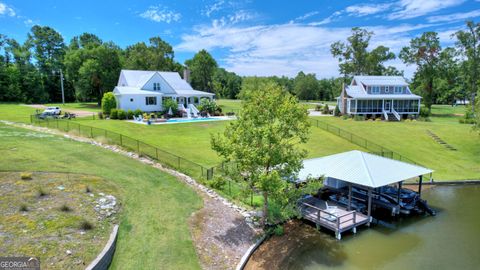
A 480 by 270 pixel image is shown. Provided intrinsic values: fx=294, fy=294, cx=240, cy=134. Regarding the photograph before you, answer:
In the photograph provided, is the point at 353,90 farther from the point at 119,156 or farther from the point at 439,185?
the point at 119,156

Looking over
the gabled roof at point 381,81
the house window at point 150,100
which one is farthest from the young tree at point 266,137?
the gabled roof at point 381,81

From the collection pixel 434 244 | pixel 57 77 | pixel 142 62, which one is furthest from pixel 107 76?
pixel 434 244

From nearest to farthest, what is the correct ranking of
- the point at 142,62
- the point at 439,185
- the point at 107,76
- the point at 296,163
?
the point at 296,163 < the point at 439,185 < the point at 107,76 < the point at 142,62

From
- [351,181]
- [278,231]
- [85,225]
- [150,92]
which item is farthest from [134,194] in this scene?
[150,92]

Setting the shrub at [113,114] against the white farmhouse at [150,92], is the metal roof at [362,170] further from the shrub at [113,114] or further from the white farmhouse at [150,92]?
the white farmhouse at [150,92]

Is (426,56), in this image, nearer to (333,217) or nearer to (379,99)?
(379,99)
